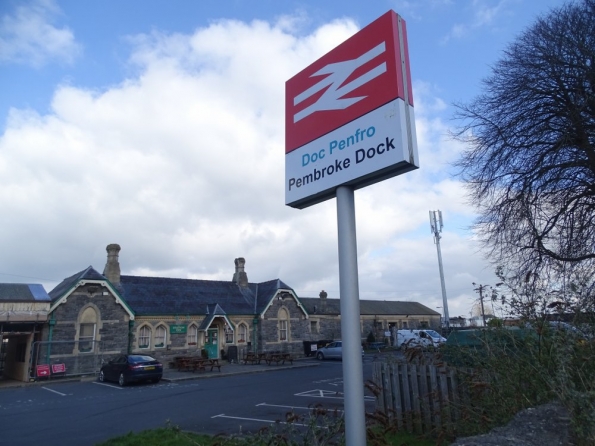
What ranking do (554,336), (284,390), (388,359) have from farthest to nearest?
1. (284,390)
2. (388,359)
3. (554,336)

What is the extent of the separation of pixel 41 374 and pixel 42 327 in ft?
9.17

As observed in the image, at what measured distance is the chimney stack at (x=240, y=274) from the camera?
39000 mm

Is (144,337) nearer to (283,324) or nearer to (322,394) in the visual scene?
(283,324)

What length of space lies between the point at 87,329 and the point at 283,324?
51.6 ft

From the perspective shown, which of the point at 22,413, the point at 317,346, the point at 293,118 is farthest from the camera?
the point at 317,346

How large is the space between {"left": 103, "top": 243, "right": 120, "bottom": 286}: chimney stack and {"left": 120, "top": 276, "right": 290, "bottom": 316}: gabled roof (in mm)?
732

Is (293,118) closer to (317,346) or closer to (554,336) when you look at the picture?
(554,336)

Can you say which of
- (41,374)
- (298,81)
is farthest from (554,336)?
(41,374)

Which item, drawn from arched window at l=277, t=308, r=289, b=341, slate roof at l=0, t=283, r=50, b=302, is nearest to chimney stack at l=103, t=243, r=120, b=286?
slate roof at l=0, t=283, r=50, b=302

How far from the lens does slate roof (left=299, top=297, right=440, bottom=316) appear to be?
150 ft

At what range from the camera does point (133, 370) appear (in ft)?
71.1

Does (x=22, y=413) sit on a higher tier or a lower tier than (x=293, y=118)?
lower

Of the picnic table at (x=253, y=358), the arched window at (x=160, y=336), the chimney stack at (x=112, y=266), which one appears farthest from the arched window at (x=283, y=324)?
the chimney stack at (x=112, y=266)

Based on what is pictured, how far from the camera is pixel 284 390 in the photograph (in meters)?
17.7
